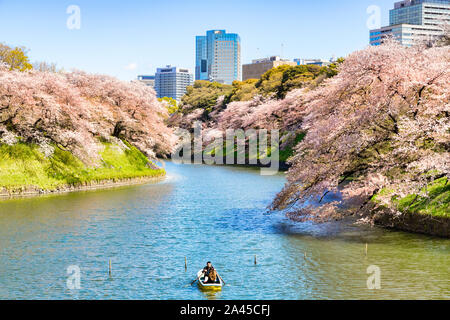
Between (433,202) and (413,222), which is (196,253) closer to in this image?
(413,222)

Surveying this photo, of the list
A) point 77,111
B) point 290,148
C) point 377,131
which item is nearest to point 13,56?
point 77,111

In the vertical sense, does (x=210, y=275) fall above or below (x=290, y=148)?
below

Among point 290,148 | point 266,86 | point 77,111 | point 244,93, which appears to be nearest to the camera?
point 77,111

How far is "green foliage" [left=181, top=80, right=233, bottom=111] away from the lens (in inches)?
4813

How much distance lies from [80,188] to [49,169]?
3511 millimetres

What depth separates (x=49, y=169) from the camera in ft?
158

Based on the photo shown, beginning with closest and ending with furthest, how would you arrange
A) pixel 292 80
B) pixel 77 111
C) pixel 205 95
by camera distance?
pixel 77 111 < pixel 292 80 < pixel 205 95

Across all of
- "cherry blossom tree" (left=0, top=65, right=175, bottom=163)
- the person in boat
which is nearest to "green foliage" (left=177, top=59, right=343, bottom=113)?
"cherry blossom tree" (left=0, top=65, right=175, bottom=163)

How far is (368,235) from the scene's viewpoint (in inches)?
1123

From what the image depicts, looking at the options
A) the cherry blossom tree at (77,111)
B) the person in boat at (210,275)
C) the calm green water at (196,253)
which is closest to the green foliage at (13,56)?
the cherry blossom tree at (77,111)

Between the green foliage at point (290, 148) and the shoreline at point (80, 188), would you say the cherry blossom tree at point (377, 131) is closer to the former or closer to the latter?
the shoreline at point (80, 188)
